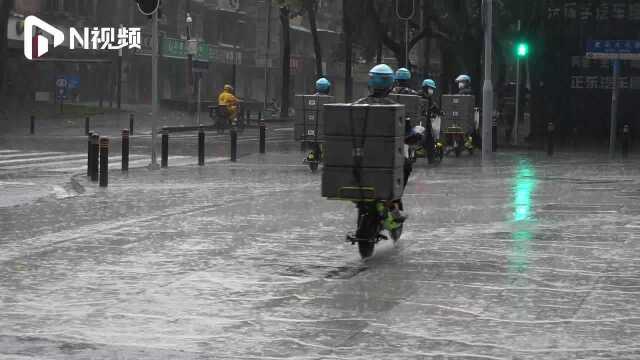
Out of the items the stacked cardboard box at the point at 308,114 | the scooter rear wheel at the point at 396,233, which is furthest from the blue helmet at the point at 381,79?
the stacked cardboard box at the point at 308,114

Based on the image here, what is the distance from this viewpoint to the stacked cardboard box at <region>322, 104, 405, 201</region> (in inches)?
479

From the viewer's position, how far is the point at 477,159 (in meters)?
31.2

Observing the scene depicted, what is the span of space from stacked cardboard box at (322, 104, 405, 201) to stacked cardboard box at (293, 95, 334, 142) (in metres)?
14.8

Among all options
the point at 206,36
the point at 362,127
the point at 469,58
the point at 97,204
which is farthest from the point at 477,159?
the point at 206,36

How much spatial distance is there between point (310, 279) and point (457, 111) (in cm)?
2145

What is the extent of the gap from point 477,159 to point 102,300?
2216cm

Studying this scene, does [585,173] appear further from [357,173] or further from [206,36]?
[206,36]

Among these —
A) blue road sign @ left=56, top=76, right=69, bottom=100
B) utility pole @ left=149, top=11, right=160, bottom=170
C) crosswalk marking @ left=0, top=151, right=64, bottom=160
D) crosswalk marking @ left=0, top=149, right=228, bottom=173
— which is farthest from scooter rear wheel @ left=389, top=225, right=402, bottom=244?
blue road sign @ left=56, top=76, right=69, bottom=100

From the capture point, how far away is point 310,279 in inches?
A: 425

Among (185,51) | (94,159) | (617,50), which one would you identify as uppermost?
(185,51)

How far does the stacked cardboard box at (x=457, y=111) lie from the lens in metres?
31.8

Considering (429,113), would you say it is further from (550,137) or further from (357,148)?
(357,148)

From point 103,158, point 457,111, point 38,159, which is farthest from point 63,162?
point 457,111

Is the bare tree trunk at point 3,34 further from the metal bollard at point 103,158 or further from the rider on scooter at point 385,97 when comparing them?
the rider on scooter at point 385,97
